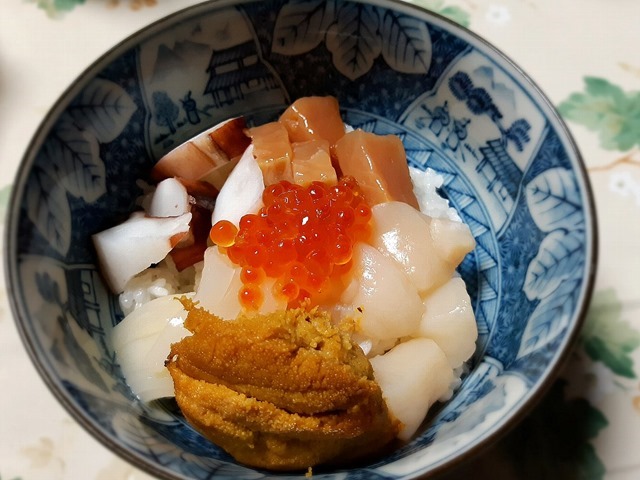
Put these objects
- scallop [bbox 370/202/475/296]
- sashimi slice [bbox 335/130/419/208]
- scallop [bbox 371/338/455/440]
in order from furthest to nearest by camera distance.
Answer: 1. sashimi slice [bbox 335/130/419/208]
2. scallop [bbox 370/202/475/296]
3. scallop [bbox 371/338/455/440]

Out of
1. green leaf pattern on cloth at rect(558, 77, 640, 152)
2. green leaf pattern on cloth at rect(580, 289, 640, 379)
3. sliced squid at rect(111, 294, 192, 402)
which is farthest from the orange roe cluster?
green leaf pattern on cloth at rect(558, 77, 640, 152)

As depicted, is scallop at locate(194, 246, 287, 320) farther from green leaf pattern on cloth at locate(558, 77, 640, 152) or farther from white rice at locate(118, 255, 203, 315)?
green leaf pattern on cloth at locate(558, 77, 640, 152)

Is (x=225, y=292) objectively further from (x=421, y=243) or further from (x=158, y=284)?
(x=421, y=243)

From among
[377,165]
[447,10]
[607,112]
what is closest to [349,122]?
[377,165]

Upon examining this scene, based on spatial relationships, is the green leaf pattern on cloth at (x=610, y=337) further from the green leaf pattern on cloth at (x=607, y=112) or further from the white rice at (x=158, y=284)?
the white rice at (x=158, y=284)

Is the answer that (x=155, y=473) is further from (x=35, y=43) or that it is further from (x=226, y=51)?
(x=35, y=43)

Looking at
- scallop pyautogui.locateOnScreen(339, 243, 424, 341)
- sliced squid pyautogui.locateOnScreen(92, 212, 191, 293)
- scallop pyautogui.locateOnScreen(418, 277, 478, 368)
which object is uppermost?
sliced squid pyautogui.locateOnScreen(92, 212, 191, 293)

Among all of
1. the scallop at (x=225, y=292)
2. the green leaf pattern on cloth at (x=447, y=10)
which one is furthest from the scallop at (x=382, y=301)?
the green leaf pattern on cloth at (x=447, y=10)
